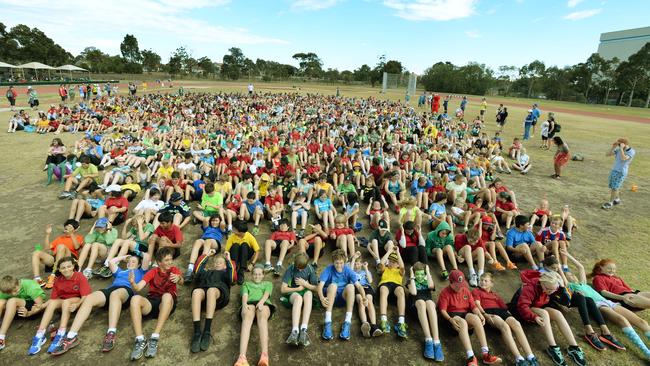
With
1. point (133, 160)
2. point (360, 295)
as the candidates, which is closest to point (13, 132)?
point (133, 160)

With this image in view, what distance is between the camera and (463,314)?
15.0 feet

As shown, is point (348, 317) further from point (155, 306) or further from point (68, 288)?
point (68, 288)

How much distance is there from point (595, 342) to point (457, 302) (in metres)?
2.03

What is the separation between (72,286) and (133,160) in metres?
8.40

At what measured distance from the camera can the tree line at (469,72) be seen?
211 feet

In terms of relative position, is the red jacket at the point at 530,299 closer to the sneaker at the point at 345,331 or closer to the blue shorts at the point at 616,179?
the sneaker at the point at 345,331

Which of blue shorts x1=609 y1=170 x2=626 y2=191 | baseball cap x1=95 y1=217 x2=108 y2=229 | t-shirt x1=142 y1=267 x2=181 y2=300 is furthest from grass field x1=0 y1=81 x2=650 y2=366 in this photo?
baseball cap x1=95 y1=217 x2=108 y2=229

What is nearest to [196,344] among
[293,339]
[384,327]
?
[293,339]

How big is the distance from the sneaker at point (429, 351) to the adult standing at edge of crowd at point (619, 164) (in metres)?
9.01

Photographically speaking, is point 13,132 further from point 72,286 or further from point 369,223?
point 369,223

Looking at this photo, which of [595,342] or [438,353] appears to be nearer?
[438,353]

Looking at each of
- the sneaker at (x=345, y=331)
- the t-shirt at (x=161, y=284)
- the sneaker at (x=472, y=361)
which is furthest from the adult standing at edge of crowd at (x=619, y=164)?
the t-shirt at (x=161, y=284)

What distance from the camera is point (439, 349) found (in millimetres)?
4289

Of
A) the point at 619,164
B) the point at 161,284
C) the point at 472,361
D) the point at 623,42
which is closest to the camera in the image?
the point at 472,361
